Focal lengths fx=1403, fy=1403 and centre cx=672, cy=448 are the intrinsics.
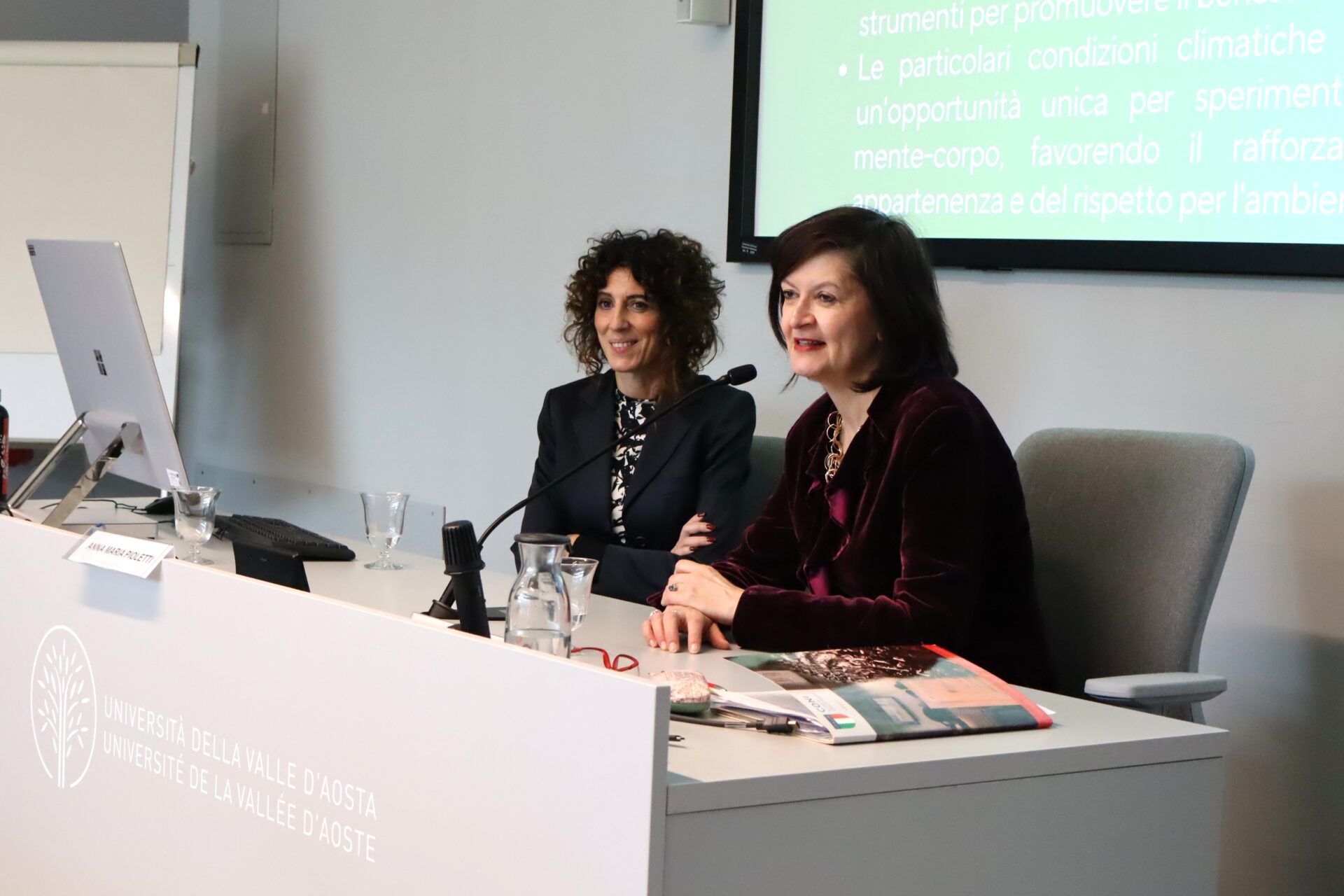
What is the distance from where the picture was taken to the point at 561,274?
371cm

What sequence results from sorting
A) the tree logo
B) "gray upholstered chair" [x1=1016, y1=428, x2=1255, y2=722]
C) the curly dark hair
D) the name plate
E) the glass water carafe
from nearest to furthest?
the glass water carafe → the name plate → the tree logo → "gray upholstered chair" [x1=1016, y1=428, x2=1255, y2=722] → the curly dark hair

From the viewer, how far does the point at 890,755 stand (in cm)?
123

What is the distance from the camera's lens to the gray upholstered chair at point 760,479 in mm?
2686

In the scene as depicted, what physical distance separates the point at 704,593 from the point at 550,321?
80.0 inches

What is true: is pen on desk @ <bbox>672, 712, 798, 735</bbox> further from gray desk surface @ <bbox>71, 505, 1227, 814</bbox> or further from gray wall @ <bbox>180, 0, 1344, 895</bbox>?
gray wall @ <bbox>180, 0, 1344, 895</bbox>

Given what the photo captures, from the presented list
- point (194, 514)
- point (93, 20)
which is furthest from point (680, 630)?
point (93, 20)

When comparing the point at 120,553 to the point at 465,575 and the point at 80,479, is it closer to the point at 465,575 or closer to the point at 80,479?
the point at 465,575

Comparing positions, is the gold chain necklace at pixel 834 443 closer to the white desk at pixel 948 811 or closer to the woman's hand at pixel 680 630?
→ the woman's hand at pixel 680 630

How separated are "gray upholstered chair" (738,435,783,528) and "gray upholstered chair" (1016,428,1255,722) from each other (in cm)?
59

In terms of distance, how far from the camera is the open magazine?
129 centimetres

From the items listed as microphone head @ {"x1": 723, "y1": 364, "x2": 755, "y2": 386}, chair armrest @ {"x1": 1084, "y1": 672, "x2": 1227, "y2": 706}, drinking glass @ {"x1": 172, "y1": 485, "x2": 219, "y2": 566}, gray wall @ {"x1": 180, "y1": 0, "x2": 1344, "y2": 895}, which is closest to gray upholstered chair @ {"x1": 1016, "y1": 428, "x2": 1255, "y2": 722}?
chair armrest @ {"x1": 1084, "y1": 672, "x2": 1227, "y2": 706}

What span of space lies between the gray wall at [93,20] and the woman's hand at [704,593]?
3.96 m

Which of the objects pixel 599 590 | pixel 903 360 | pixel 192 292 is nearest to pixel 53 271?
pixel 599 590

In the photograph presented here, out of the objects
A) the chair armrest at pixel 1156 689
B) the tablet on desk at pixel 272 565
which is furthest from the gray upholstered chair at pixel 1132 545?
the tablet on desk at pixel 272 565
